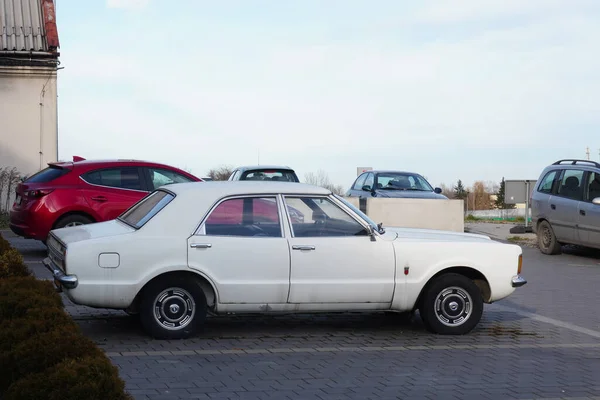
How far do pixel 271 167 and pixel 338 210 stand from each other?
38.9ft

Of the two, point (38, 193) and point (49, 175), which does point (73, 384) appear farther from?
point (49, 175)

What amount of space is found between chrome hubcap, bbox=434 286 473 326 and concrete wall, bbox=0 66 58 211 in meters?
18.4

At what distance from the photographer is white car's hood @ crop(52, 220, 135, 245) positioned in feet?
29.1

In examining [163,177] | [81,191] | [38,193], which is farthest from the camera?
[163,177]

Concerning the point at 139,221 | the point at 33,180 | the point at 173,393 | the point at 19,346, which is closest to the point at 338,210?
the point at 139,221

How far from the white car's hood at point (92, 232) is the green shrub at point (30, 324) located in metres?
2.21

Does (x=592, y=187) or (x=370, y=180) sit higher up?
(x=370, y=180)

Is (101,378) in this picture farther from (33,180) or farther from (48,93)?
(48,93)

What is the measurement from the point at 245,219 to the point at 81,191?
21.8 feet

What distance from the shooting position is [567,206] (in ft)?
62.7

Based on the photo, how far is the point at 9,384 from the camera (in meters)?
5.66

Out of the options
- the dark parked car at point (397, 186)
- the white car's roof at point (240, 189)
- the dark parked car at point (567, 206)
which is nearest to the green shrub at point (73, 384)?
the white car's roof at point (240, 189)

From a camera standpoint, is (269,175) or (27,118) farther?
(27,118)

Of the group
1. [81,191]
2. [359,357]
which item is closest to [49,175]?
[81,191]
